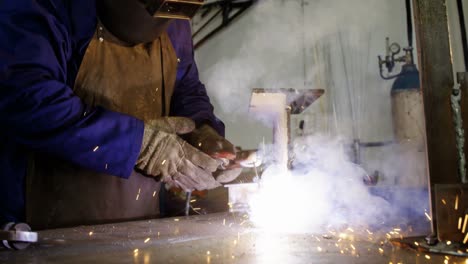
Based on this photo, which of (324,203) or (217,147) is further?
(324,203)

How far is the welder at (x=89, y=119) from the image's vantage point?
4.31ft

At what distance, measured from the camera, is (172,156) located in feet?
5.14

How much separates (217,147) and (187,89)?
0.59 meters

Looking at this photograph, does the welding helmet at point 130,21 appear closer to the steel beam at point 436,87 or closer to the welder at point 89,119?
the welder at point 89,119

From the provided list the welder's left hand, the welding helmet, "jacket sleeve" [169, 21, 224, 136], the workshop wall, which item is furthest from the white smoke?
the workshop wall

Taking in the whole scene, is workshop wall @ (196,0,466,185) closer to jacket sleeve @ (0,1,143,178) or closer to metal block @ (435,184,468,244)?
jacket sleeve @ (0,1,143,178)

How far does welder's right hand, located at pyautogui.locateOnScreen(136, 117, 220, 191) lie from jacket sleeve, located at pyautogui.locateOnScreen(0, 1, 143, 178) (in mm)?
68

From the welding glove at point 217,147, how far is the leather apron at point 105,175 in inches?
8.4

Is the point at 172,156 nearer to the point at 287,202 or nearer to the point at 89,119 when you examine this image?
the point at 89,119

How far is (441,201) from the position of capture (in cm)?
97

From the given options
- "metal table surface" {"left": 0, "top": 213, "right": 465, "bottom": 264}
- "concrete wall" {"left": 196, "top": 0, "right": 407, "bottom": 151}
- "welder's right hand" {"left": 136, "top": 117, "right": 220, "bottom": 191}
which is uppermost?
"concrete wall" {"left": 196, "top": 0, "right": 407, "bottom": 151}

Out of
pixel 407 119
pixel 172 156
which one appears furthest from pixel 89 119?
pixel 407 119

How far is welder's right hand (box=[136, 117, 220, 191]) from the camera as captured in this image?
1.51m

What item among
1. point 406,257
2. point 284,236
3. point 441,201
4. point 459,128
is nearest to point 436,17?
point 459,128
